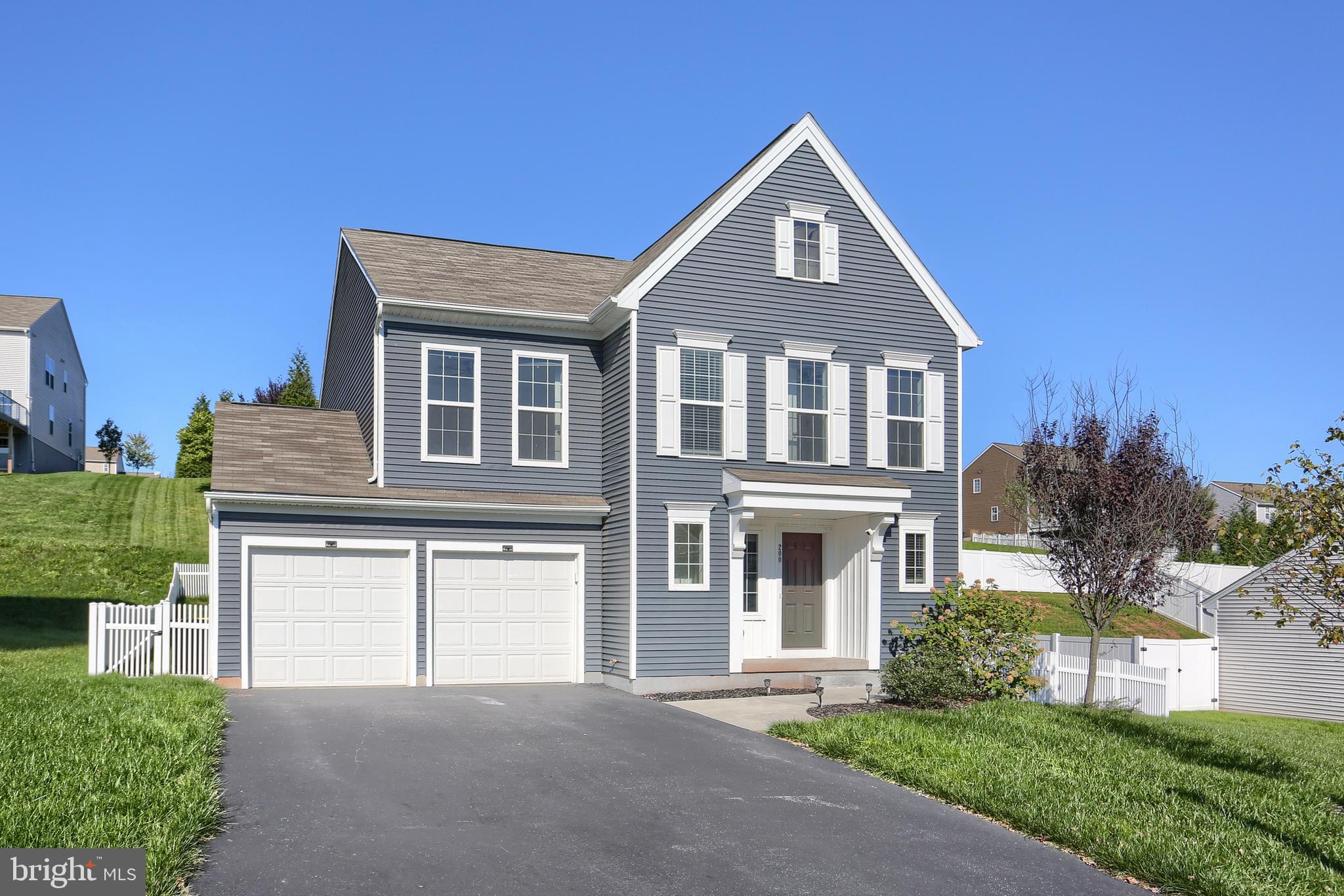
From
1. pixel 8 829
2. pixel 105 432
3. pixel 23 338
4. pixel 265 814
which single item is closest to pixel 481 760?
pixel 265 814

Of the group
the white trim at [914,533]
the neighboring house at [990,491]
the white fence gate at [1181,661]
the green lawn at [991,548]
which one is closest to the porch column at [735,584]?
the white trim at [914,533]

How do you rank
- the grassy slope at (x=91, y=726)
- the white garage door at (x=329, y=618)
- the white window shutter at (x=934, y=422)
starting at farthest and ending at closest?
the white window shutter at (x=934, y=422), the white garage door at (x=329, y=618), the grassy slope at (x=91, y=726)

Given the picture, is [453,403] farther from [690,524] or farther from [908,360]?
[908,360]

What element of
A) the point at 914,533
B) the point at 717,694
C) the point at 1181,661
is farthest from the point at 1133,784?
the point at 1181,661

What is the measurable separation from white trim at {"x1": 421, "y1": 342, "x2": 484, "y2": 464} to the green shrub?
778 cm

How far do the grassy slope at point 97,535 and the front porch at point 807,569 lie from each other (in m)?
15.2

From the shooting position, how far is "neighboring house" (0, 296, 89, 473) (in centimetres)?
4600

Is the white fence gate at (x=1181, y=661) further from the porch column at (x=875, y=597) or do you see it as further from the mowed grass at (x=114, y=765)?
the mowed grass at (x=114, y=765)

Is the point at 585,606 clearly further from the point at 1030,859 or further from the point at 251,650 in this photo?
the point at 1030,859

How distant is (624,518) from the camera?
62.1 ft

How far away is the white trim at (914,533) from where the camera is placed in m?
20.4

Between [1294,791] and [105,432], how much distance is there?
74936 millimetres

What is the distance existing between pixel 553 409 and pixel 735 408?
323cm

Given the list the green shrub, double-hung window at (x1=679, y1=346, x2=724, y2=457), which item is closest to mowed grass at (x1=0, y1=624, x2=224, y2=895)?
double-hung window at (x1=679, y1=346, x2=724, y2=457)
